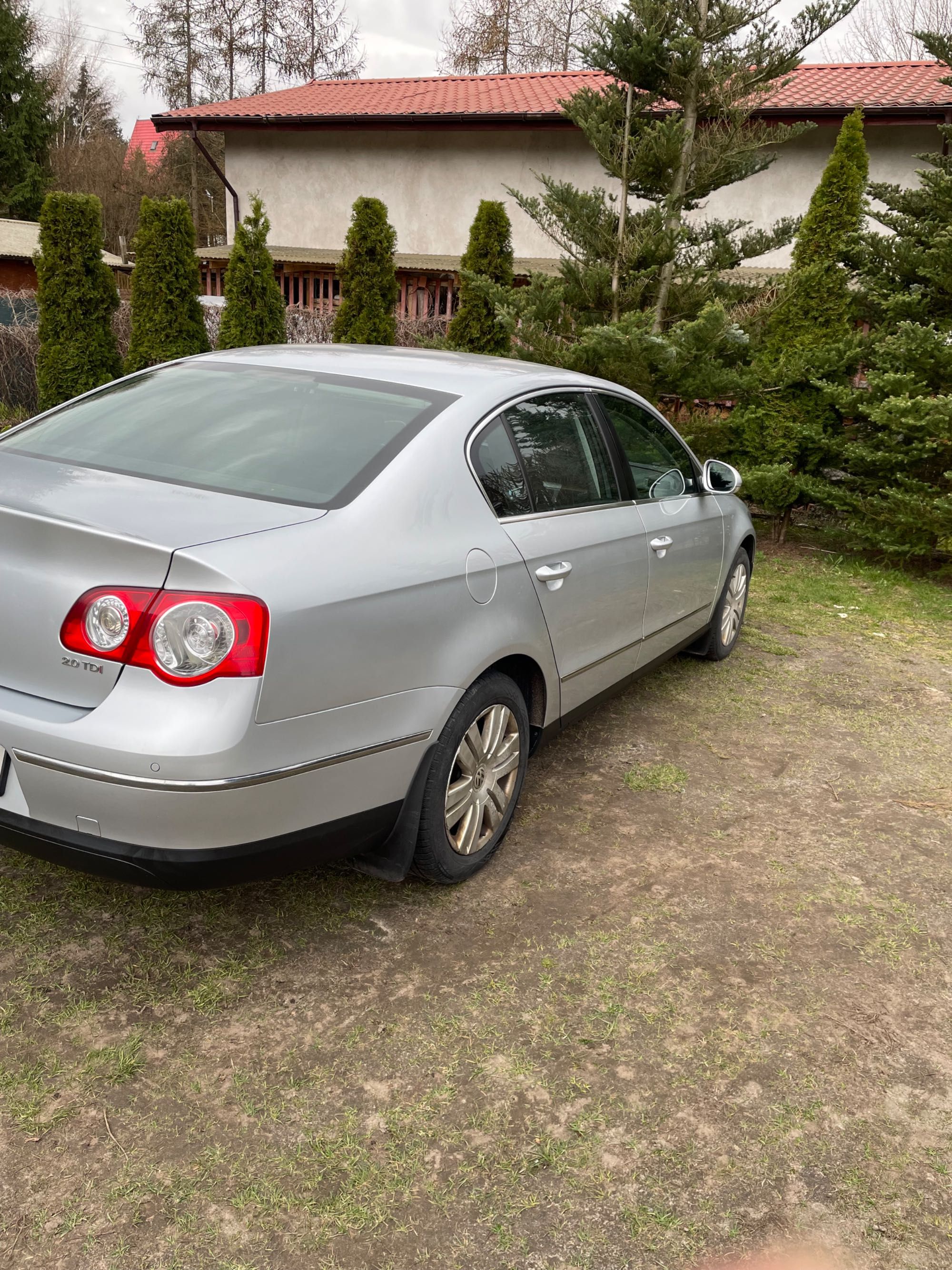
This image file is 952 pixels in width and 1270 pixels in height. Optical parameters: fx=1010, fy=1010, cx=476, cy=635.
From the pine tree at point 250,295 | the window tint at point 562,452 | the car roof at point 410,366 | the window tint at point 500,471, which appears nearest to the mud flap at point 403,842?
the window tint at point 500,471

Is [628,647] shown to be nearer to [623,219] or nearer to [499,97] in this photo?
[623,219]

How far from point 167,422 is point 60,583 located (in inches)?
40.5

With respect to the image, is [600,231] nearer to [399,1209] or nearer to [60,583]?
[60,583]

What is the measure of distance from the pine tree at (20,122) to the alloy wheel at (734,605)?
1466 inches

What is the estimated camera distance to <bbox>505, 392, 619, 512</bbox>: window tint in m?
3.47

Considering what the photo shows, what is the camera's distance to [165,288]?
1260cm

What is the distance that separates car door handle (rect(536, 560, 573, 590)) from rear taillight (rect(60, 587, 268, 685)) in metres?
1.24

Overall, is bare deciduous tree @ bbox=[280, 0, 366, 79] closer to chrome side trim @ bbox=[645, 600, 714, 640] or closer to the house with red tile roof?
the house with red tile roof

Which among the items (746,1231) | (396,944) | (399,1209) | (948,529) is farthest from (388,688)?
(948,529)

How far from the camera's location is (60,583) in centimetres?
233

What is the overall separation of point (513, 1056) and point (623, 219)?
8.88 metres

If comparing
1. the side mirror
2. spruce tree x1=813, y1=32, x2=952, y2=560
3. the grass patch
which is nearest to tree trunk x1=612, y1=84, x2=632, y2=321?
spruce tree x1=813, y1=32, x2=952, y2=560

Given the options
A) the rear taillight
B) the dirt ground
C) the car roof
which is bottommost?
the dirt ground

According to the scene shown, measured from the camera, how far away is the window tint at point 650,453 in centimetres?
425
